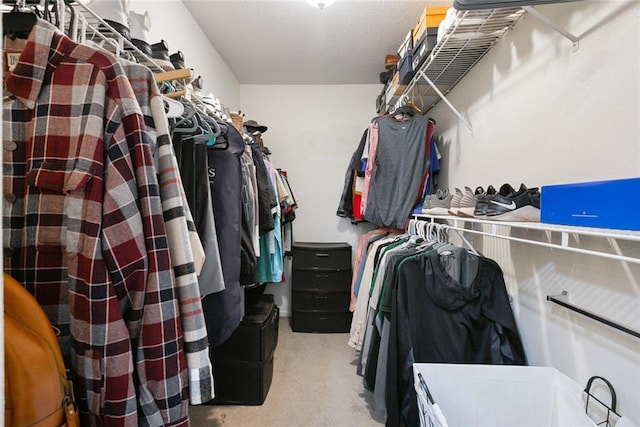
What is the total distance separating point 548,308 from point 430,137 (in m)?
1.31

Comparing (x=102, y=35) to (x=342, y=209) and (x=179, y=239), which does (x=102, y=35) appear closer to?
(x=179, y=239)

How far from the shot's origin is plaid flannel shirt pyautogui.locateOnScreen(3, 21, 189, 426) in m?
0.58

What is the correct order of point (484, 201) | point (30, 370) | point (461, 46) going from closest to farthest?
1. point (30, 370)
2. point (484, 201)
3. point (461, 46)

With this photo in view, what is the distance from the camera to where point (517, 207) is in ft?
3.35

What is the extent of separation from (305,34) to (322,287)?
2.03m

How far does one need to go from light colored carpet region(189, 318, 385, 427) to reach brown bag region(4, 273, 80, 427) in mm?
1431

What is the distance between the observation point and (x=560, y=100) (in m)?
1.14

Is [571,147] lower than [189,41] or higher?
lower

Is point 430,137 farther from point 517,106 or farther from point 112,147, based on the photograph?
point 112,147

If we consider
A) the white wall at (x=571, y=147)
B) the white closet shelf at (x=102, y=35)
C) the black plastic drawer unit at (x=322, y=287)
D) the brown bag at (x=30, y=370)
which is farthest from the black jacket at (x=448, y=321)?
the black plastic drawer unit at (x=322, y=287)

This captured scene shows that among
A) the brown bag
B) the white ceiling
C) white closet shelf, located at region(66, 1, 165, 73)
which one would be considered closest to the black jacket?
the brown bag

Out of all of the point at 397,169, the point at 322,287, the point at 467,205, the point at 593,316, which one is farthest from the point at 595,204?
the point at 322,287

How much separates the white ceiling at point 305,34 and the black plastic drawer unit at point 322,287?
5.34ft

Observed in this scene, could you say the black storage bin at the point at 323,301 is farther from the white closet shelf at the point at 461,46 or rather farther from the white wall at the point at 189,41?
the white wall at the point at 189,41
